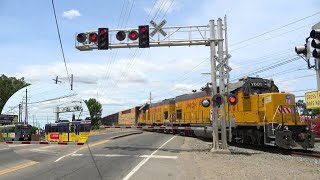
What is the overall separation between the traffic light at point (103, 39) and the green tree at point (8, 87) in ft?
45.1

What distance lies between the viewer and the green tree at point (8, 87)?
4228mm

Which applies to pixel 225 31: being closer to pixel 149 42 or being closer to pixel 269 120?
pixel 149 42

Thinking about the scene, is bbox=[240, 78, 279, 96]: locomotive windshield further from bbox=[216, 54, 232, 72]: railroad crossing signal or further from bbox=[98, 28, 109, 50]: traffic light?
bbox=[98, 28, 109, 50]: traffic light

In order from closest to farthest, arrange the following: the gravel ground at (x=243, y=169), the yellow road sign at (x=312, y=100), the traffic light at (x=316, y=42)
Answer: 1. the traffic light at (x=316, y=42)
2. the gravel ground at (x=243, y=169)
3. the yellow road sign at (x=312, y=100)

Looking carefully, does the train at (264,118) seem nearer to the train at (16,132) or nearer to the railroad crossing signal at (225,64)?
the railroad crossing signal at (225,64)

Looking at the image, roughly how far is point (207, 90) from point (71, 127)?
2547cm

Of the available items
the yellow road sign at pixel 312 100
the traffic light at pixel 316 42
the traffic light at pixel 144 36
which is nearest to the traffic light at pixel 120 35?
the traffic light at pixel 144 36

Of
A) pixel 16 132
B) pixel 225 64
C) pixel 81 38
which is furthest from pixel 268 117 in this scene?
pixel 16 132

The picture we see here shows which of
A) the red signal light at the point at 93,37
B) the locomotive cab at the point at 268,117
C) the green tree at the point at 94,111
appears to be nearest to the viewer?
the green tree at the point at 94,111

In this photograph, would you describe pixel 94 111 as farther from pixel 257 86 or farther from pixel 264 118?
pixel 257 86

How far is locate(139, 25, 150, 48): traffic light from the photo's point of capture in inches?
732

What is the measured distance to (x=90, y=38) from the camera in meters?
19.1

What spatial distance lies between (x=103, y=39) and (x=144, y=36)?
2063mm

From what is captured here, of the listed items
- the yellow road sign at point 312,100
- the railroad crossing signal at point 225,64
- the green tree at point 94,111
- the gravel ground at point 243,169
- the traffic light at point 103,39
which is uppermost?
the traffic light at point 103,39
